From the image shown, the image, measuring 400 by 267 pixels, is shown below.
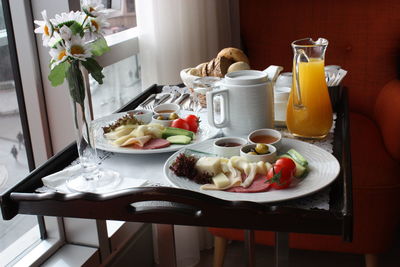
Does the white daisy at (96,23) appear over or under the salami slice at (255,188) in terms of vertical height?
over

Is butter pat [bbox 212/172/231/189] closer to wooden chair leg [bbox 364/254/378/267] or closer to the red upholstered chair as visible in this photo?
the red upholstered chair

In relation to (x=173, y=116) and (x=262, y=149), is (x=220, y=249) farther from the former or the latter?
(x=262, y=149)

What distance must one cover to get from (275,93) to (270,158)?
37cm

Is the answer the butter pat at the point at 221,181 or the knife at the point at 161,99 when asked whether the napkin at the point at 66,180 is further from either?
the knife at the point at 161,99

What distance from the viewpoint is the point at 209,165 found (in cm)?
97

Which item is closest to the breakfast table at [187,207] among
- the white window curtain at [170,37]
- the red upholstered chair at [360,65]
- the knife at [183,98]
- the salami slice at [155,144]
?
the salami slice at [155,144]

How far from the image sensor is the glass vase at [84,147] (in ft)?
3.20

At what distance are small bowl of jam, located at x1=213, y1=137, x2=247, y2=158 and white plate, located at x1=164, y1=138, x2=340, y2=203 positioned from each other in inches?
1.4

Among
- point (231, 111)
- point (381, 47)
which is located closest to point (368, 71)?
point (381, 47)

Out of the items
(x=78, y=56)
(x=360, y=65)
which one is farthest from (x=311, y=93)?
(x=360, y=65)

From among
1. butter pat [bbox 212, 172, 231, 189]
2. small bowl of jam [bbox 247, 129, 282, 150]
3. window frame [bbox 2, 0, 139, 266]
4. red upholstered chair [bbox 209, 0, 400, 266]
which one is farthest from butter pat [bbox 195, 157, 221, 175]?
red upholstered chair [bbox 209, 0, 400, 266]

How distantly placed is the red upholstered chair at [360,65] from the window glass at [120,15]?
24.6 inches

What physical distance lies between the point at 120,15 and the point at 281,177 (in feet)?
4.38

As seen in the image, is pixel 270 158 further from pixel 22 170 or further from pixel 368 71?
pixel 368 71
